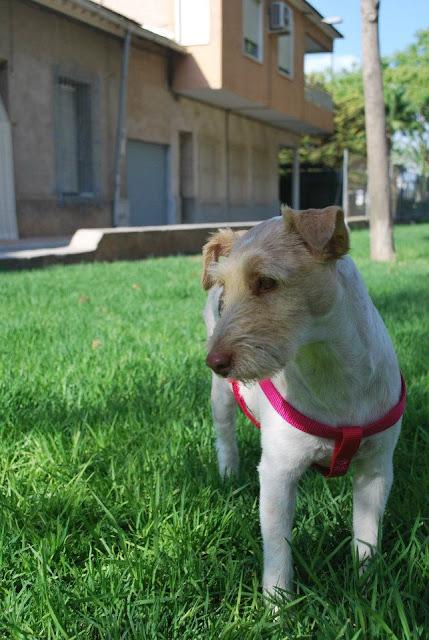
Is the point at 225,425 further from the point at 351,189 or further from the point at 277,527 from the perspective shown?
the point at 351,189

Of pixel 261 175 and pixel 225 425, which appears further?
pixel 261 175

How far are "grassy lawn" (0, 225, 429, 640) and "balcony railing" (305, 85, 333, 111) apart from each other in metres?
23.6

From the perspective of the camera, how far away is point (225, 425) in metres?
2.86

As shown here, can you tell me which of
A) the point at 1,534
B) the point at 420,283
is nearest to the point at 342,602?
the point at 1,534

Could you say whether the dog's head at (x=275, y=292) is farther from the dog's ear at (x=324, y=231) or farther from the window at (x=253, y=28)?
the window at (x=253, y=28)

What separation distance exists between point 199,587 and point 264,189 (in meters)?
24.6

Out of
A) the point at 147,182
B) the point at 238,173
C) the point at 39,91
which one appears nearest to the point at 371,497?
the point at 39,91

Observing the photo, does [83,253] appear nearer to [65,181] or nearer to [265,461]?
[65,181]

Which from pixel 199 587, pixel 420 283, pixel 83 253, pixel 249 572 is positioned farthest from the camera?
pixel 83 253

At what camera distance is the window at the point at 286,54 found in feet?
76.3

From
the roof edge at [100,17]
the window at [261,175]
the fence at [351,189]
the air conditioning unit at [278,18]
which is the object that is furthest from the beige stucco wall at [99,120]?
the fence at [351,189]

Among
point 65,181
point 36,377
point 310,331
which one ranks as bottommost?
point 36,377

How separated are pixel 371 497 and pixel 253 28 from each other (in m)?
20.8

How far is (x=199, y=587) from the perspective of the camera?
204 centimetres
